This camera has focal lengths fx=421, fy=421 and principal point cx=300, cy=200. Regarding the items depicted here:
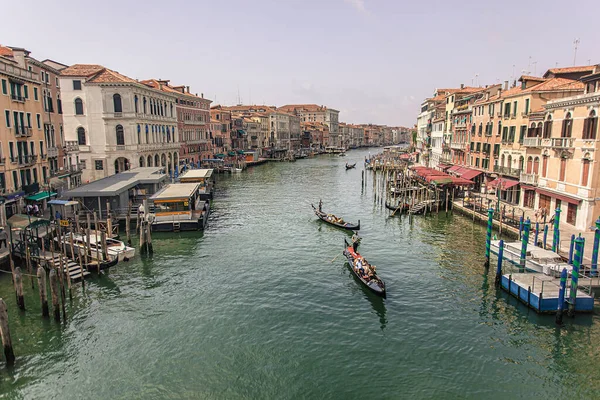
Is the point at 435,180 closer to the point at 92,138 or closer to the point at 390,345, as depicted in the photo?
the point at 390,345

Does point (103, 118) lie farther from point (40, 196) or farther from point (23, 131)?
point (40, 196)

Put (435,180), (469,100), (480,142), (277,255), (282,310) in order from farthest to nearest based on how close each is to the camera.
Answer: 1. (469,100)
2. (480,142)
3. (435,180)
4. (277,255)
5. (282,310)

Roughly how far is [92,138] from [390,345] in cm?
4419

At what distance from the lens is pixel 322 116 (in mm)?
184500

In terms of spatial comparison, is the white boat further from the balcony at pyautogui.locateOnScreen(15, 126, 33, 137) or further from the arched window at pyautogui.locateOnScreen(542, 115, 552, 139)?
the arched window at pyautogui.locateOnScreen(542, 115, 552, 139)

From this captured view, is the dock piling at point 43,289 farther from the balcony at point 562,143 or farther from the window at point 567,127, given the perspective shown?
the window at point 567,127

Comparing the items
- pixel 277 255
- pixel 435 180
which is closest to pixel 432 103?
pixel 435 180

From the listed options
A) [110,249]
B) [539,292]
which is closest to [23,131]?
[110,249]

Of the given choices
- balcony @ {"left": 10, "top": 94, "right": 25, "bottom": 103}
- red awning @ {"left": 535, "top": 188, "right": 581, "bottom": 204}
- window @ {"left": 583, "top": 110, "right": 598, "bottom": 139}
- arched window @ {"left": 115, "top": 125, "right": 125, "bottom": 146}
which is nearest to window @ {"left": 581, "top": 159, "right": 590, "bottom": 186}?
red awning @ {"left": 535, "top": 188, "right": 581, "bottom": 204}

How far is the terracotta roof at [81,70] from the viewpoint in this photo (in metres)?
47.4

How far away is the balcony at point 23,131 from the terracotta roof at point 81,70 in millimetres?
18303

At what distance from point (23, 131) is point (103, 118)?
17.8 metres

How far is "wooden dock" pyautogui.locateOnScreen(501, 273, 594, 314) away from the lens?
58.5ft

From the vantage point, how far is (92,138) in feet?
159
